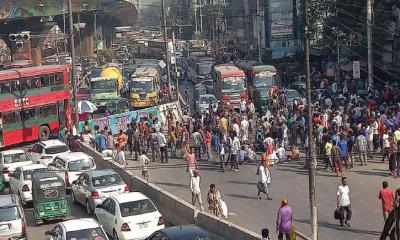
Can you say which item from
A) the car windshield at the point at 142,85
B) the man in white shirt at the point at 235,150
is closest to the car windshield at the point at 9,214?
the man in white shirt at the point at 235,150

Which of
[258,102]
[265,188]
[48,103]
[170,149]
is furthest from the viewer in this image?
[258,102]

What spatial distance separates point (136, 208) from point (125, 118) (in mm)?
21716

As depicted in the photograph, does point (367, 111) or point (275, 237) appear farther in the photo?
point (367, 111)

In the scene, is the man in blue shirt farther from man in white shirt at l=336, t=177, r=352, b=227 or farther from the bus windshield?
the bus windshield

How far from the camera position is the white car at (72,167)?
25.2 meters

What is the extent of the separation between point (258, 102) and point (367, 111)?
14884mm

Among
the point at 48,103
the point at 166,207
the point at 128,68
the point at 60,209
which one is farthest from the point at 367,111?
the point at 128,68

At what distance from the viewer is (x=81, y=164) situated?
25.6 metres

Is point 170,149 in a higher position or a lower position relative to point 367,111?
lower

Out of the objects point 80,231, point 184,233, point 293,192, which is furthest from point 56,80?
point 184,233

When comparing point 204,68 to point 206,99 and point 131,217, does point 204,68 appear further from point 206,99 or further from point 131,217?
point 131,217

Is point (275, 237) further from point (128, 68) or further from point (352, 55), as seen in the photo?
point (128, 68)

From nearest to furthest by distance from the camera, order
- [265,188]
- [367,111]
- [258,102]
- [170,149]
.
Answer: [265,188]
[367,111]
[170,149]
[258,102]

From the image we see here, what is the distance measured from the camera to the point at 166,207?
2083 centimetres
